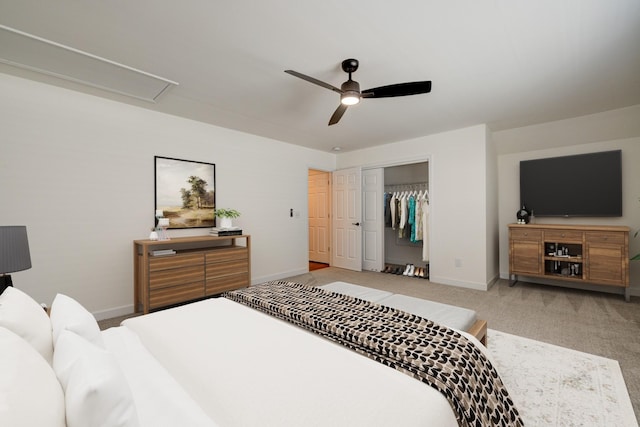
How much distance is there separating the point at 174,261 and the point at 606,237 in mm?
5363

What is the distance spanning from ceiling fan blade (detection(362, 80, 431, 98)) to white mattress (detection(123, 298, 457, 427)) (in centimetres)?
204

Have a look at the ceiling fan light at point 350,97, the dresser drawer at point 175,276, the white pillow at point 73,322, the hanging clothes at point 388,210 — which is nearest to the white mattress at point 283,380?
the white pillow at point 73,322

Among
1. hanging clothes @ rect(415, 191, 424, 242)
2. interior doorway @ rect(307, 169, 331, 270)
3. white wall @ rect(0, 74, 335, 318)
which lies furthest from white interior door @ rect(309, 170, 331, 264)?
white wall @ rect(0, 74, 335, 318)

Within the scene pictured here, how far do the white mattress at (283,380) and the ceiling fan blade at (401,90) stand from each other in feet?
6.70

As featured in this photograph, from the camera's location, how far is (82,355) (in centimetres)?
83

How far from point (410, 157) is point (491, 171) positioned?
1.25 m

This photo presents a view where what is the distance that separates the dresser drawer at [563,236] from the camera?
12.6 feet

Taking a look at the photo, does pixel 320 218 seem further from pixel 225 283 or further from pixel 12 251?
pixel 12 251

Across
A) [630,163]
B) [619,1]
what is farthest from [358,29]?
[630,163]

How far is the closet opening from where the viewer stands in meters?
5.21

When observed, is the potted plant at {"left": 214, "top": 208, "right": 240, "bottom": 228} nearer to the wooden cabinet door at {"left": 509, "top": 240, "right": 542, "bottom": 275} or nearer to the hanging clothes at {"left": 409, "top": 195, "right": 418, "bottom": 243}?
the hanging clothes at {"left": 409, "top": 195, "right": 418, "bottom": 243}

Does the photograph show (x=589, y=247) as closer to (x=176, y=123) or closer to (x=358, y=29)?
(x=358, y=29)

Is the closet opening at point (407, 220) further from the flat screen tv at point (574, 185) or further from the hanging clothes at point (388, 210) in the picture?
the flat screen tv at point (574, 185)

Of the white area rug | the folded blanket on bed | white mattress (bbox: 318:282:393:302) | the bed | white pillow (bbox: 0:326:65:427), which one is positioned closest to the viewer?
white pillow (bbox: 0:326:65:427)
